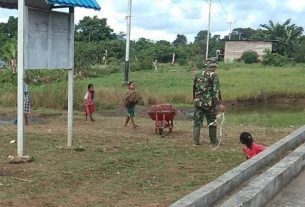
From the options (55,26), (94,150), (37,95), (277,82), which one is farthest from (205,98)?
(277,82)

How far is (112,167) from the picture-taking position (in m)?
8.55

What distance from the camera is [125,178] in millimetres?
7773

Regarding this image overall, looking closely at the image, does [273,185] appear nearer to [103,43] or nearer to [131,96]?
[131,96]

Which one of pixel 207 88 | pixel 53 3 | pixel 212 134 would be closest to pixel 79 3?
pixel 53 3

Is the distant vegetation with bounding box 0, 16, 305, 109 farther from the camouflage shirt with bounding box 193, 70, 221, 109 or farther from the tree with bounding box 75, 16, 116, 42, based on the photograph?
the camouflage shirt with bounding box 193, 70, 221, 109

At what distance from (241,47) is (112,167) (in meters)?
66.1

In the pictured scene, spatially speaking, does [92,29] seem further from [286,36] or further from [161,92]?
[161,92]

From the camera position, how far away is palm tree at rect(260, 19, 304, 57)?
72.1 meters

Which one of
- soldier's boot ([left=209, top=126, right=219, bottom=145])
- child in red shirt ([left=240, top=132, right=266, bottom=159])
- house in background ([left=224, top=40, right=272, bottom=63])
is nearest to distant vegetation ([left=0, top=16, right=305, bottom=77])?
house in background ([left=224, top=40, right=272, bottom=63])

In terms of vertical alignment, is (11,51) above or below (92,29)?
below

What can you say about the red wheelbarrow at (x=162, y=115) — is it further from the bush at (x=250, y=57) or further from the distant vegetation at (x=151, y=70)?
the bush at (x=250, y=57)

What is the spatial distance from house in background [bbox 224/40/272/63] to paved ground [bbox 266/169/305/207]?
63088 millimetres

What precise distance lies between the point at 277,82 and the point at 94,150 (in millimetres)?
25233

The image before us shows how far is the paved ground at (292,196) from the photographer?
5984mm
